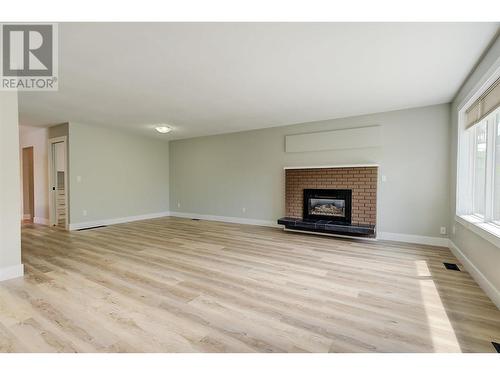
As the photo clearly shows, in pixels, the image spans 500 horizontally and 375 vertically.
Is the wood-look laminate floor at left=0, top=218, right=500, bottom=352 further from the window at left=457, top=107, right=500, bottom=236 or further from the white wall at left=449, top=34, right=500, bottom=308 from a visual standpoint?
the window at left=457, top=107, right=500, bottom=236

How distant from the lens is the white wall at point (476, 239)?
2.20 meters

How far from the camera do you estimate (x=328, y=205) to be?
5.00m

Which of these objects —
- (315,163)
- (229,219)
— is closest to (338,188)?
(315,163)

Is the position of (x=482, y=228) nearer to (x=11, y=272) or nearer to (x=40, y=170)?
(x=11, y=272)

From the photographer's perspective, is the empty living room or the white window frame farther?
the white window frame

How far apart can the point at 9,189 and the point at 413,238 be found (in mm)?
5744

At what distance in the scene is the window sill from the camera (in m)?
2.18

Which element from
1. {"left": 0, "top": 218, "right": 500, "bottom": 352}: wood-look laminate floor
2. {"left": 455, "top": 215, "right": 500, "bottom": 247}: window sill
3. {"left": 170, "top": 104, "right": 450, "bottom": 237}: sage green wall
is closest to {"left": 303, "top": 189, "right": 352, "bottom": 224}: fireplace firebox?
{"left": 170, "top": 104, "right": 450, "bottom": 237}: sage green wall

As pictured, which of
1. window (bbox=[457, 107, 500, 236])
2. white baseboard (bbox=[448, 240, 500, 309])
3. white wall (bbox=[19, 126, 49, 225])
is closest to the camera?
white baseboard (bbox=[448, 240, 500, 309])

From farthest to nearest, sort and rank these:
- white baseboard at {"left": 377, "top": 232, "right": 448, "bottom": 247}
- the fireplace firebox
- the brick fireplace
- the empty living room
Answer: the fireplace firebox, the brick fireplace, white baseboard at {"left": 377, "top": 232, "right": 448, "bottom": 247}, the empty living room
